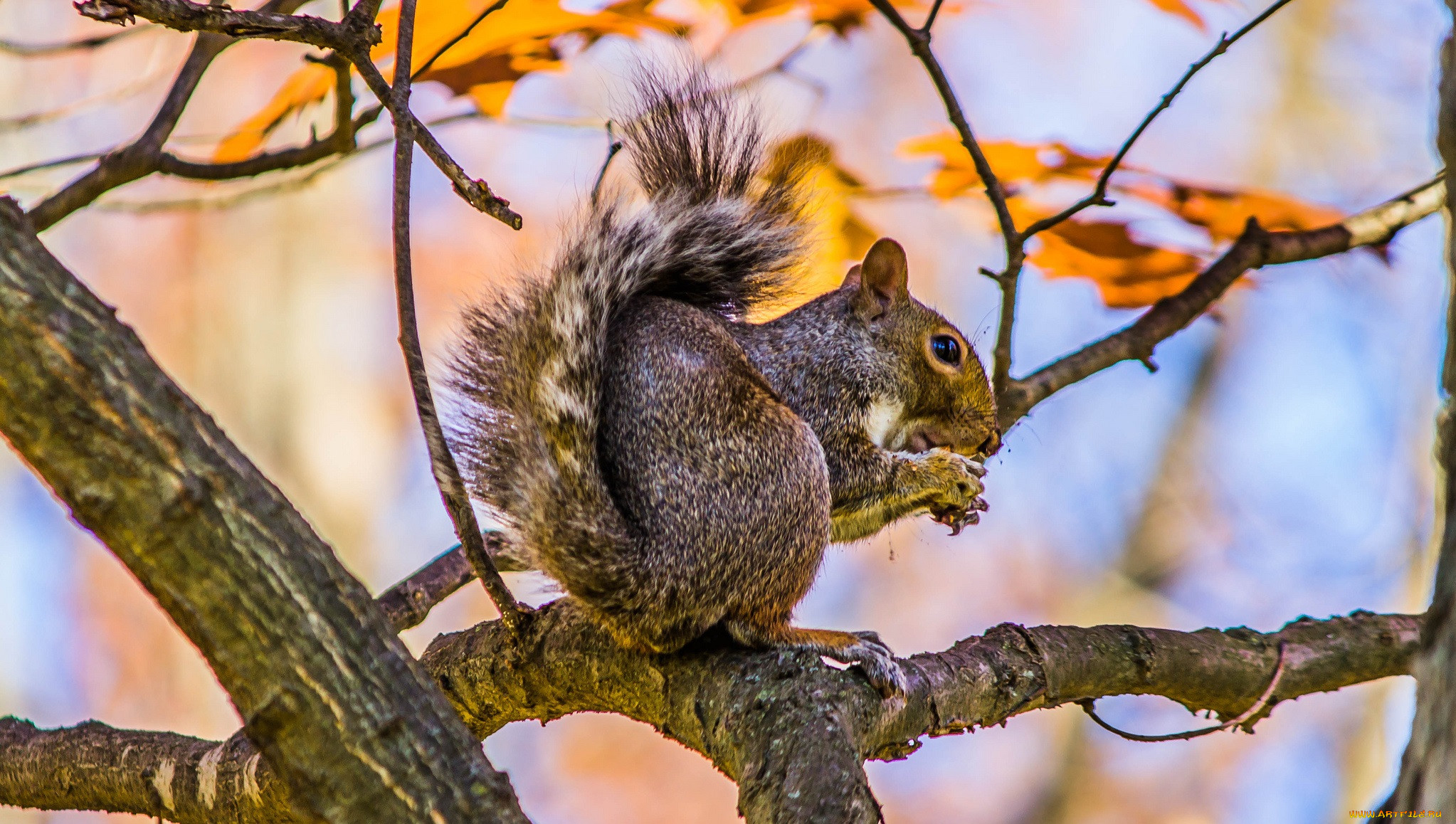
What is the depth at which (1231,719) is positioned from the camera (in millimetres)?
2084

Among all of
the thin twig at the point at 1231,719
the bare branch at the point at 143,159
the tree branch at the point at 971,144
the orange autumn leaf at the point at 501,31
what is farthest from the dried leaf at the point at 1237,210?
the bare branch at the point at 143,159

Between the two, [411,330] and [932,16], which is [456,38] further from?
[932,16]

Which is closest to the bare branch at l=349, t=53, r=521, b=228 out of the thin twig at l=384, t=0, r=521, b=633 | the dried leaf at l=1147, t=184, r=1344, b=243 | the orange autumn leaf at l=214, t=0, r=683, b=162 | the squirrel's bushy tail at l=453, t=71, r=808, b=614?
the thin twig at l=384, t=0, r=521, b=633

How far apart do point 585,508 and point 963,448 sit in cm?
102

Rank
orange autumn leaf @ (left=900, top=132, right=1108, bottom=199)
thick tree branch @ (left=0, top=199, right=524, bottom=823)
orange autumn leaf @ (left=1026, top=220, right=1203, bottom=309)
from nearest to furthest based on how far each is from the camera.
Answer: thick tree branch @ (left=0, top=199, right=524, bottom=823), orange autumn leaf @ (left=900, top=132, right=1108, bottom=199), orange autumn leaf @ (left=1026, top=220, right=1203, bottom=309)

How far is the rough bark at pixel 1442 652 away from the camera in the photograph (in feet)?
2.68

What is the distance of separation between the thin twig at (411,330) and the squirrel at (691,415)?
24cm

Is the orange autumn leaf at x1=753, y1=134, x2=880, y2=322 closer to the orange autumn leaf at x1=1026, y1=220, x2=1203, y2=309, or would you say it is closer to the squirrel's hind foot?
the orange autumn leaf at x1=1026, y1=220, x2=1203, y2=309

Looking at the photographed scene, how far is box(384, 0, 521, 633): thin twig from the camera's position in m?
1.45

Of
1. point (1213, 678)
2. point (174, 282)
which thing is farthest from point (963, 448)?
point (174, 282)

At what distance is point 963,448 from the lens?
2514 mm

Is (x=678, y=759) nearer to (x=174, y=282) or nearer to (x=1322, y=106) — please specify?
(x=174, y=282)

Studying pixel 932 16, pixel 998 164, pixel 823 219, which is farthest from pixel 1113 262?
pixel 932 16

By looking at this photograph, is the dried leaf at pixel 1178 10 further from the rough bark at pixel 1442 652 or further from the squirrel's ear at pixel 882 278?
the rough bark at pixel 1442 652
